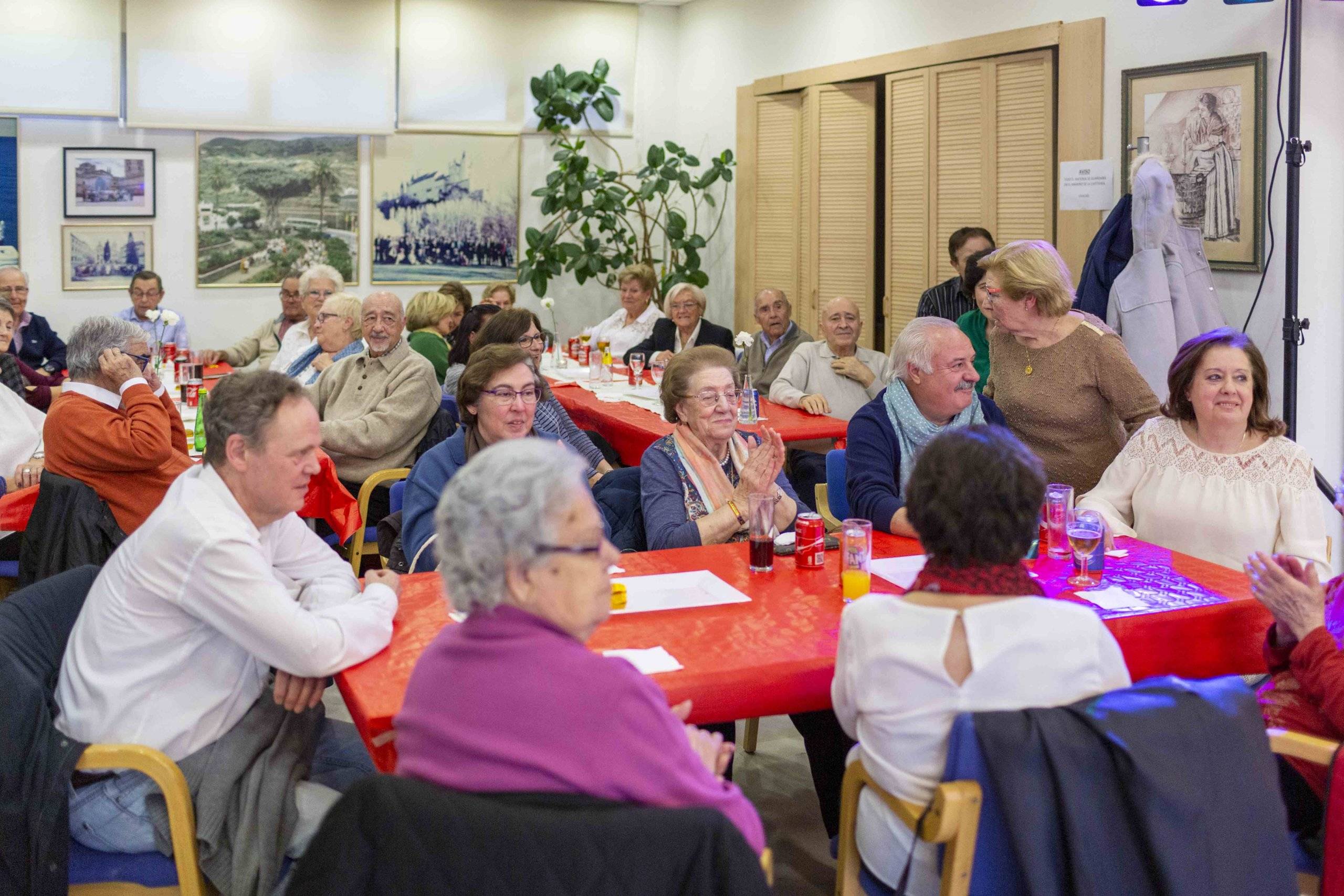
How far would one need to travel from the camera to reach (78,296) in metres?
9.13

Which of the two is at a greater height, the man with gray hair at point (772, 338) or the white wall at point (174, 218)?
the white wall at point (174, 218)

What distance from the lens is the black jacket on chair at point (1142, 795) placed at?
185 cm

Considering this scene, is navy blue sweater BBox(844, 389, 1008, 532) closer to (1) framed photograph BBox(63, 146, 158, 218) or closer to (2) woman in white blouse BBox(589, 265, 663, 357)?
(2) woman in white blouse BBox(589, 265, 663, 357)

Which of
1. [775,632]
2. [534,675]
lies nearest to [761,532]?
[775,632]

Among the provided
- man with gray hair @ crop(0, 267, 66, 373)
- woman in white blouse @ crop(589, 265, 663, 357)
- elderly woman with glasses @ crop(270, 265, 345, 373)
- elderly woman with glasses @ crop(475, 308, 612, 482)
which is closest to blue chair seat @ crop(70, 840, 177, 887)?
elderly woman with glasses @ crop(475, 308, 612, 482)

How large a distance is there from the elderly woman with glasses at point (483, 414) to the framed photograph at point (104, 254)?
650 cm

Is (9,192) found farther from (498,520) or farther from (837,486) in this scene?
(498,520)

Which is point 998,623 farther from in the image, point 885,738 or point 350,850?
point 350,850

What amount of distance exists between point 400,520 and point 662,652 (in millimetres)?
1349

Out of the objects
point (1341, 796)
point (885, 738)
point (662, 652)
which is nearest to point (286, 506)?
point (662, 652)

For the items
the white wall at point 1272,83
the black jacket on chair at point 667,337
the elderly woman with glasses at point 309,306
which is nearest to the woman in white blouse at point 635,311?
the black jacket on chair at point 667,337

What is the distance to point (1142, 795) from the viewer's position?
1.84m

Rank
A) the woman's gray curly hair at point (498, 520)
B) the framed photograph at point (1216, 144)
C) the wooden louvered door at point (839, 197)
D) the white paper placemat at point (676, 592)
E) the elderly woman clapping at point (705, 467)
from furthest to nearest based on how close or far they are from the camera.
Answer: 1. the wooden louvered door at point (839, 197)
2. the framed photograph at point (1216, 144)
3. the elderly woman clapping at point (705, 467)
4. the white paper placemat at point (676, 592)
5. the woman's gray curly hair at point (498, 520)

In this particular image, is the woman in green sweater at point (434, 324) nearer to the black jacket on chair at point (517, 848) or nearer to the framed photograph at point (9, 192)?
Answer: the framed photograph at point (9, 192)
